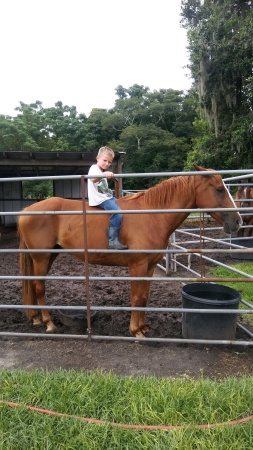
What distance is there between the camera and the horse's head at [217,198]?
331 cm

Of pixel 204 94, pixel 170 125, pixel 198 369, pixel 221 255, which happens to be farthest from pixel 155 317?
pixel 170 125

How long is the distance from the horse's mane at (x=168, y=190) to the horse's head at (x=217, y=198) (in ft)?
0.41

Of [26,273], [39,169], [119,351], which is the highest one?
[39,169]

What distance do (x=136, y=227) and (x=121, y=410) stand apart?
1.90 meters

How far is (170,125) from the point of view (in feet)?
110

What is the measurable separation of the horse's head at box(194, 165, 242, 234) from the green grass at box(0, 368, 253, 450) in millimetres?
1504

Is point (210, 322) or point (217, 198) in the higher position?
point (217, 198)

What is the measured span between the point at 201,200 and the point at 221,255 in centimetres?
496

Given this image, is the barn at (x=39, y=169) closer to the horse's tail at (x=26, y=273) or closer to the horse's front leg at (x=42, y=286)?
the horse's tail at (x=26, y=273)

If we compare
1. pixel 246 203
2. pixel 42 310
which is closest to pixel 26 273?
pixel 42 310

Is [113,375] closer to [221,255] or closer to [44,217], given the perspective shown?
[44,217]

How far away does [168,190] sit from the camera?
3.66m

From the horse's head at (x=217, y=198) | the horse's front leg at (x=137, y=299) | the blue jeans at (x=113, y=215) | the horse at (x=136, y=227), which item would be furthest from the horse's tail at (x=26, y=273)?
the horse's head at (x=217, y=198)

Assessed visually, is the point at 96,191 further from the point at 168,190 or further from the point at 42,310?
the point at 42,310
